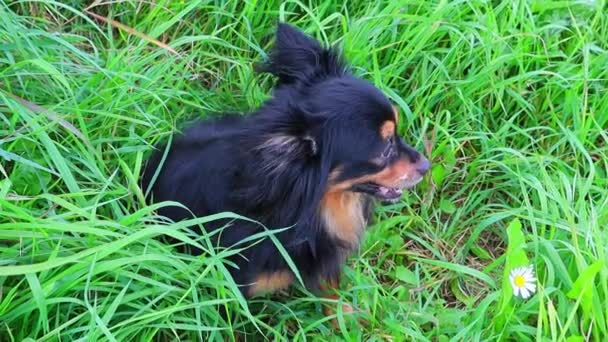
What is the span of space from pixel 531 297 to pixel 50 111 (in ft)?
4.50

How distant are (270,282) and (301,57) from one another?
1.94ft

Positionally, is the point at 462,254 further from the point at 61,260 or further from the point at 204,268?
the point at 61,260

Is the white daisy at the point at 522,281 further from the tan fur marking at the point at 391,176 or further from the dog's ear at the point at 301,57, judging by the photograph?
the dog's ear at the point at 301,57

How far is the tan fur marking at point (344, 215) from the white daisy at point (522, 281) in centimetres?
43

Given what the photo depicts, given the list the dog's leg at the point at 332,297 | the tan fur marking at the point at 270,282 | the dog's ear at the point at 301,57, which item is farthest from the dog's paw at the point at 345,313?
the dog's ear at the point at 301,57

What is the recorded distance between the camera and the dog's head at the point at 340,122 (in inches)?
62.0

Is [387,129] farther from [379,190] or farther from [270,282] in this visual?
[270,282]

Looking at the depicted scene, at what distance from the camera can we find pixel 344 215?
6.10 feet

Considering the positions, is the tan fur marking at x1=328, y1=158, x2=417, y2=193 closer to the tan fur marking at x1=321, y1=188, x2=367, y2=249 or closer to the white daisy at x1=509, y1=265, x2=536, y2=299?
the tan fur marking at x1=321, y1=188, x2=367, y2=249

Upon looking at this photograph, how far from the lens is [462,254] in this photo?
7.19ft

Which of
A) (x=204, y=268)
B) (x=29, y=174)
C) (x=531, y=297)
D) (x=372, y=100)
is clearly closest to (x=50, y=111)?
(x=29, y=174)

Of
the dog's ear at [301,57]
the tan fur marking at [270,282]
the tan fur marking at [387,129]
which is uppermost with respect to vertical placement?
the dog's ear at [301,57]

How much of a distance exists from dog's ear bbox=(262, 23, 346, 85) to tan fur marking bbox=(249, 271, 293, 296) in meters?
0.51

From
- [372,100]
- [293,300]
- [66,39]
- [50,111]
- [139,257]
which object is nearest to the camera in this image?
Answer: [139,257]
